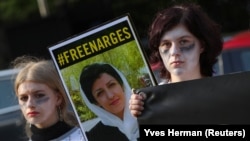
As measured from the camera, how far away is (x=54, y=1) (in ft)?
54.7

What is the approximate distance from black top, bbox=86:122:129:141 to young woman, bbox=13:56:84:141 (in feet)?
0.92

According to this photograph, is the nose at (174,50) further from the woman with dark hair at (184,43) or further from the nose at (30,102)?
the nose at (30,102)

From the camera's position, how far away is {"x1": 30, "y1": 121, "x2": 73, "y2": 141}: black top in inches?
129

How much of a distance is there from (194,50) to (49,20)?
1090 centimetres

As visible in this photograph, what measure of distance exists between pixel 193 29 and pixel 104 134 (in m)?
0.57

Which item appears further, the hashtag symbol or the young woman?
the young woman

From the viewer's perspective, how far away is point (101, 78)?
2.96 metres

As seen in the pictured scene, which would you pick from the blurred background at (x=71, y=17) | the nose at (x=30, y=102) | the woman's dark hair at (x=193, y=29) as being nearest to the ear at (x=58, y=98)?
the nose at (x=30, y=102)

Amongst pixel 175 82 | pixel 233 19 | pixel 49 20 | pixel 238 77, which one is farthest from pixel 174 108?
pixel 233 19

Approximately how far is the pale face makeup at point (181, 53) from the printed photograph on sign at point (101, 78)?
149 millimetres

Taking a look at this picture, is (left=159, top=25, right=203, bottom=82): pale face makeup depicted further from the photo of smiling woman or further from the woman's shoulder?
the woman's shoulder

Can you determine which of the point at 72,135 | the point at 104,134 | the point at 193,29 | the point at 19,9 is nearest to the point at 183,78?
the point at 193,29

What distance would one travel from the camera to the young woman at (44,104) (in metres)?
3.22

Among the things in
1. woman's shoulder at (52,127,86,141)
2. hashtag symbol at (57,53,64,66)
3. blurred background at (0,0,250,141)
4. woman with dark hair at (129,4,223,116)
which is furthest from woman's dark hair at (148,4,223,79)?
blurred background at (0,0,250,141)
